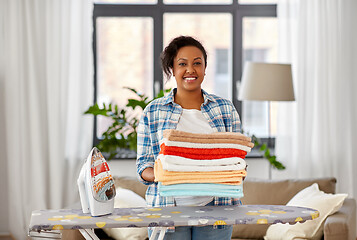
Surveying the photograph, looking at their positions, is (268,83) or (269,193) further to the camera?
(268,83)

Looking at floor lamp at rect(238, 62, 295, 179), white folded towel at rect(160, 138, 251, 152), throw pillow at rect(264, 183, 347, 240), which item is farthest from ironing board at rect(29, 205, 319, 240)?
floor lamp at rect(238, 62, 295, 179)

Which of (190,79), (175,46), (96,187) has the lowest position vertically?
(96,187)

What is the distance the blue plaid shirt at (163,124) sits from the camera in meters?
1.99

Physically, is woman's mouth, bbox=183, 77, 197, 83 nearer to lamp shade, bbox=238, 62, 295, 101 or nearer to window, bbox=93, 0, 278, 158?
lamp shade, bbox=238, 62, 295, 101

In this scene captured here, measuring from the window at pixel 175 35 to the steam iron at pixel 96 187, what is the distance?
267cm

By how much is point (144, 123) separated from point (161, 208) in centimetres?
31

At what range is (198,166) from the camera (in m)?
1.80

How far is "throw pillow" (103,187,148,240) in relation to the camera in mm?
3256

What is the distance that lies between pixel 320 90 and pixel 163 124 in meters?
2.59

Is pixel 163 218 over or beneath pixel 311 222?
over

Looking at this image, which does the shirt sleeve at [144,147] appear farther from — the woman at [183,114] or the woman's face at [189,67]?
the woman's face at [189,67]

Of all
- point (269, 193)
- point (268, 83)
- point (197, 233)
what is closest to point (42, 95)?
point (268, 83)

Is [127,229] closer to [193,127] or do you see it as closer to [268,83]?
[268,83]

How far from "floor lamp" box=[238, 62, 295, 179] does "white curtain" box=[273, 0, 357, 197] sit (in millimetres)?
594
